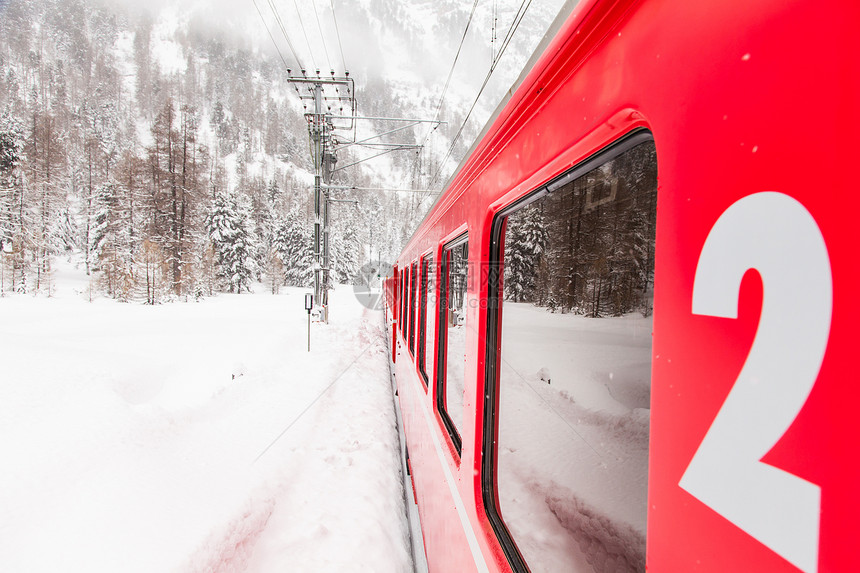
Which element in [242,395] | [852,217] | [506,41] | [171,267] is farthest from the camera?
[171,267]

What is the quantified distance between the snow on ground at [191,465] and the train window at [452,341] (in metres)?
1.59

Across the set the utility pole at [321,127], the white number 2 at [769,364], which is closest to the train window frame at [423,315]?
the white number 2 at [769,364]

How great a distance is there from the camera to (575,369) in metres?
1.42

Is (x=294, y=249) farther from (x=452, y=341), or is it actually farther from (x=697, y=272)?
(x=697, y=272)

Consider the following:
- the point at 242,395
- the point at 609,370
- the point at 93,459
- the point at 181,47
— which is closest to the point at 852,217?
the point at 609,370

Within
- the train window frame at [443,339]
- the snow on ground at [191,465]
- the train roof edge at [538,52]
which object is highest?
the train roof edge at [538,52]

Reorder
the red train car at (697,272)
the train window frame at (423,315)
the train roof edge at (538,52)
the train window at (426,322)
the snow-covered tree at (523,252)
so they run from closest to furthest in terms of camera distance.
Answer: the red train car at (697,272)
the train roof edge at (538,52)
the snow-covered tree at (523,252)
the train window at (426,322)
the train window frame at (423,315)

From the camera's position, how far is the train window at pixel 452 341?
208cm

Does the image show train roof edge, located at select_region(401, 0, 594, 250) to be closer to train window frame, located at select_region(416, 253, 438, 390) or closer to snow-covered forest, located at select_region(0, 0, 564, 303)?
train window frame, located at select_region(416, 253, 438, 390)

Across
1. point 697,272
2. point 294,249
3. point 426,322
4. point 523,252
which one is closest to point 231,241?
point 294,249

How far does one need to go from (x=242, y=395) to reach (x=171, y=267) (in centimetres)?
2212

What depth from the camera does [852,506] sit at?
0.33m

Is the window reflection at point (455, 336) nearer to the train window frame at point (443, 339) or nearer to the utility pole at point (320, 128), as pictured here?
the train window frame at point (443, 339)

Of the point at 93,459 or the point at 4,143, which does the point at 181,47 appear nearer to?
the point at 4,143
